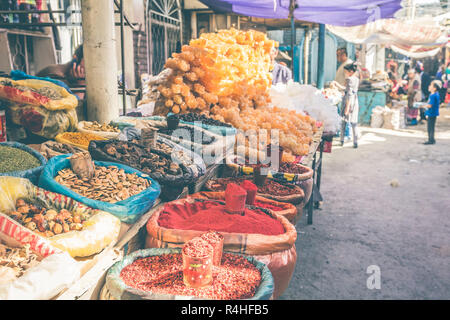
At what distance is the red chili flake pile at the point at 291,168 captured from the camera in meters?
3.37

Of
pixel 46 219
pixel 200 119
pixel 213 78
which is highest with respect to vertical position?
pixel 213 78

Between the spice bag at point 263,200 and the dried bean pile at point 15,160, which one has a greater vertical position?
the dried bean pile at point 15,160

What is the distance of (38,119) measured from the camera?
120 inches

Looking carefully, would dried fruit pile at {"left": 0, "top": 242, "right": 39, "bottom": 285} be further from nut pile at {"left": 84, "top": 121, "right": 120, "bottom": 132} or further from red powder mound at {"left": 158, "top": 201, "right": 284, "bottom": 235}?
nut pile at {"left": 84, "top": 121, "right": 120, "bottom": 132}

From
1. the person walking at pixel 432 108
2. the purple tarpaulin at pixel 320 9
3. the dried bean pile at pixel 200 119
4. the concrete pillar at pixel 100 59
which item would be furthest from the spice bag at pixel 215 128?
the person walking at pixel 432 108

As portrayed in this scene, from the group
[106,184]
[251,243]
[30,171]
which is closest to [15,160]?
[30,171]

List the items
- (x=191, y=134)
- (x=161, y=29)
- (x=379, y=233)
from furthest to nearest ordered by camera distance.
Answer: (x=161, y=29), (x=379, y=233), (x=191, y=134)

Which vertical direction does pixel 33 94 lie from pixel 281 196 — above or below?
above

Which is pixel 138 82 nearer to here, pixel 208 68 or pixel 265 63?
pixel 265 63

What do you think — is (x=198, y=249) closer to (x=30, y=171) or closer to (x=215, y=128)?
(x=30, y=171)

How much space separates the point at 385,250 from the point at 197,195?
2211 millimetres

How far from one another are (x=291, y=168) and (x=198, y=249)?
202 centimetres

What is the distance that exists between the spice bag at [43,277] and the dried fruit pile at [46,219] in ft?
0.43

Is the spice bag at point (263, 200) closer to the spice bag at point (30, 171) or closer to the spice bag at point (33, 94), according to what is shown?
the spice bag at point (30, 171)
